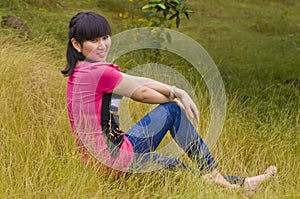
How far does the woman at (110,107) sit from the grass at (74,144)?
0.33ft

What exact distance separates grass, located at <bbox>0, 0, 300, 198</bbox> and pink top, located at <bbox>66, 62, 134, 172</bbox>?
99mm

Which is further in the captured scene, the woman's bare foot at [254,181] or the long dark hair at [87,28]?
the woman's bare foot at [254,181]

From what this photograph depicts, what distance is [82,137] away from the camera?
277 cm

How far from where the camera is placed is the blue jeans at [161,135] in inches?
112

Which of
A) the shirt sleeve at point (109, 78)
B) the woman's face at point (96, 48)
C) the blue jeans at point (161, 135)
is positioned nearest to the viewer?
the shirt sleeve at point (109, 78)

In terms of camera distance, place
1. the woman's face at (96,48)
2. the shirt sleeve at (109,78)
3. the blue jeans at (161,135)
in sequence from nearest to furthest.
Answer: the shirt sleeve at (109,78) → the woman's face at (96,48) → the blue jeans at (161,135)

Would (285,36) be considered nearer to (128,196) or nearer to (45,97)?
(45,97)

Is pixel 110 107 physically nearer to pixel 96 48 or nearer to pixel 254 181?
pixel 96 48

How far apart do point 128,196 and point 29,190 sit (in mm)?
498

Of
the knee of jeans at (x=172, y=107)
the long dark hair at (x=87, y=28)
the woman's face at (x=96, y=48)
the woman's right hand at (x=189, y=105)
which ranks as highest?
the long dark hair at (x=87, y=28)

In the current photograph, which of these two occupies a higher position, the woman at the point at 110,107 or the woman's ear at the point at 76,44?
the woman's ear at the point at 76,44

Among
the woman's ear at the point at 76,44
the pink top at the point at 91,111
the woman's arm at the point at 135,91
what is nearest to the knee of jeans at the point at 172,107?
the woman's arm at the point at 135,91

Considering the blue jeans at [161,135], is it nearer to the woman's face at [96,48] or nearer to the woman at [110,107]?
the woman at [110,107]

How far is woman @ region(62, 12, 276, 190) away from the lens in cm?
268
